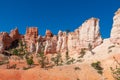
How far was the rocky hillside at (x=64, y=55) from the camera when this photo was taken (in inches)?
2399

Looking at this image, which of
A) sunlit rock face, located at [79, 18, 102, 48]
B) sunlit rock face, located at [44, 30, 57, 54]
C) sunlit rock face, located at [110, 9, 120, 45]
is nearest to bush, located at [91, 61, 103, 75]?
sunlit rock face, located at [110, 9, 120, 45]

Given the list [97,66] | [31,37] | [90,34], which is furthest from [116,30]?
[31,37]

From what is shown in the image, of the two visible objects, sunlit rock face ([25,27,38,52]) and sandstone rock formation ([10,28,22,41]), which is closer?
sunlit rock face ([25,27,38,52])

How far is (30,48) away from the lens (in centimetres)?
13412

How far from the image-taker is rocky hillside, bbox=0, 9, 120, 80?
60.9 m

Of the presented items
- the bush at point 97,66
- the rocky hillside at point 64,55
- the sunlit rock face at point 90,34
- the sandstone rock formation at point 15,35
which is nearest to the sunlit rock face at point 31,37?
the rocky hillside at point 64,55

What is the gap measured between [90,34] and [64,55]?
17264 millimetres

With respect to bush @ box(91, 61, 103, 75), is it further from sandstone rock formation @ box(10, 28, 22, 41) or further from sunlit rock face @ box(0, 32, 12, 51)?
sandstone rock formation @ box(10, 28, 22, 41)

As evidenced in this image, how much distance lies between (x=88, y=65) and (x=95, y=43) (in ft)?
111

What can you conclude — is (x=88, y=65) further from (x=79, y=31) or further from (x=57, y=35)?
(x=57, y=35)

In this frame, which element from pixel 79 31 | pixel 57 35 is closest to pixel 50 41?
pixel 57 35

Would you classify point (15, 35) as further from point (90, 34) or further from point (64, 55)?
point (90, 34)

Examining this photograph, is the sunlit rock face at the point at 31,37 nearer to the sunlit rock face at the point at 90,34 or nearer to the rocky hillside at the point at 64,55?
the rocky hillside at the point at 64,55

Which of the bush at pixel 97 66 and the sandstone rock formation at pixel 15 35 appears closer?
the bush at pixel 97 66
